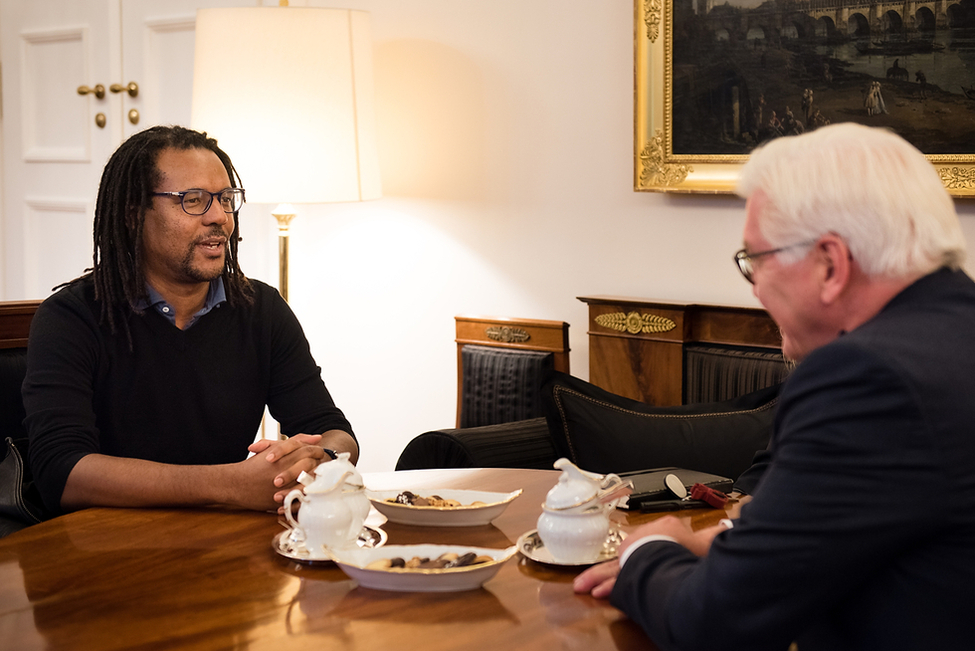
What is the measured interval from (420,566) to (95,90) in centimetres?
404

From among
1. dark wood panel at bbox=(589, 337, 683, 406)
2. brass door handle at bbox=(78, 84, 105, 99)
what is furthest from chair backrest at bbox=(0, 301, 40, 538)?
brass door handle at bbox=(78, 84, 105, 99)

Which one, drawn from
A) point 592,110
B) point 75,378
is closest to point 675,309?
point 592,110

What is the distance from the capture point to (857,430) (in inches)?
42.0

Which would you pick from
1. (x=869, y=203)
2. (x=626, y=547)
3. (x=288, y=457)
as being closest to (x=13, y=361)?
(x=288, y=457)

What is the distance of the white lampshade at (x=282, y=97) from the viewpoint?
3.41 meters

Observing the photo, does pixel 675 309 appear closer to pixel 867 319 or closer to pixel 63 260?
pixel 867 319

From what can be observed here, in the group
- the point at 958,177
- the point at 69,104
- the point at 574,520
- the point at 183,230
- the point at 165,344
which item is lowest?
the point at 574,520

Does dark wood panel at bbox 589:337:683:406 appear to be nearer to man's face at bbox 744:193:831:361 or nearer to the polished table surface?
the polished table surface

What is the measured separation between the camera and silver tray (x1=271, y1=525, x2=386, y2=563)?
158cm

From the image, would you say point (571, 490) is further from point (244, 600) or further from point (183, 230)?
point (183, 230)

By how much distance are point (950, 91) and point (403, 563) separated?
2.12 meters

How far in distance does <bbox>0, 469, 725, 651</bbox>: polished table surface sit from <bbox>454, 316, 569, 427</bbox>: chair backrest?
1734mm

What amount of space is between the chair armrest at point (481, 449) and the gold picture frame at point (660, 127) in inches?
38.3

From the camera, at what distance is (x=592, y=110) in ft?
11.6
